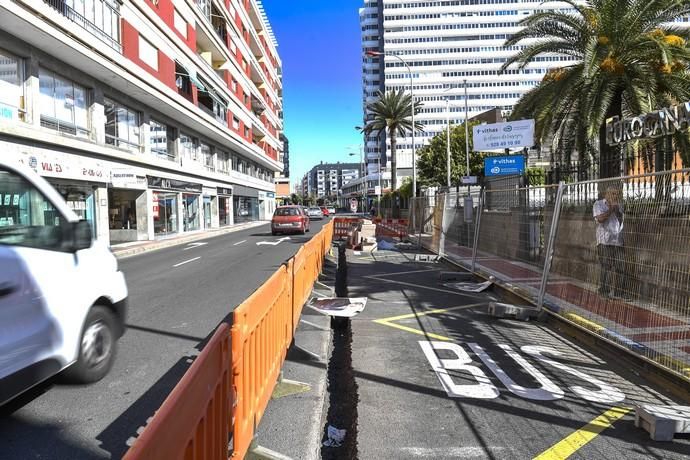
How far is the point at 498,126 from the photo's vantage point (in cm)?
2562

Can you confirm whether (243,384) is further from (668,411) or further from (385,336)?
(385,336)

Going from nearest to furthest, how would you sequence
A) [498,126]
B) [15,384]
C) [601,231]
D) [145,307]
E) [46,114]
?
[15,384] → [601,231] → [145,307] → [46,114] → [498,126]

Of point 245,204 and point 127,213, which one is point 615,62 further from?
point 245,204

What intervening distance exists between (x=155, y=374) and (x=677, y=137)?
12.3 meters

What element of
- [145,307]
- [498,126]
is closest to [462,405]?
[145,307]

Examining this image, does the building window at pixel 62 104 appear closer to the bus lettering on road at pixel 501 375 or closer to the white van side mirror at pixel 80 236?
the white van side mirror at pixel 80 236

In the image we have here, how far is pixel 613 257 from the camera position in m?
6.11

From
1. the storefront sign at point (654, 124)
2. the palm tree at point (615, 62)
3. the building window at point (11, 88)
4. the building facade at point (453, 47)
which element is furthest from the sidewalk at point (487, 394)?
the building facade at point (453, 47)

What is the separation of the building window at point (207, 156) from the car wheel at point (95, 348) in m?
33.7

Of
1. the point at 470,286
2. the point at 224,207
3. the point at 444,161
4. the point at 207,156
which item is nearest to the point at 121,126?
the point at 207,156

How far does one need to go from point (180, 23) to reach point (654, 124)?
2769 cm

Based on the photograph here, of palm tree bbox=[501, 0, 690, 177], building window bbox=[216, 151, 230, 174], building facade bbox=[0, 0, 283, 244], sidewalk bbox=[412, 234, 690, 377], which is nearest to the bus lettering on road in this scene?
sidewalk bbox=[412, 234, 690, 377]

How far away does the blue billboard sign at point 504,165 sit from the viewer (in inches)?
905

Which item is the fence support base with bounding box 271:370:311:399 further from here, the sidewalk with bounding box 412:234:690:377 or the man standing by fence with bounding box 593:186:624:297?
the man standing by fence with bounding box 593:186:624:297
